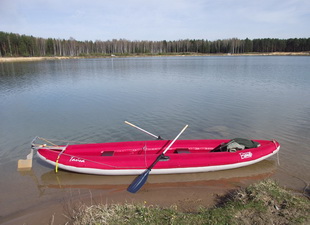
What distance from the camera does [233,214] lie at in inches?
177

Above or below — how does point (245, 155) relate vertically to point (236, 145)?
below

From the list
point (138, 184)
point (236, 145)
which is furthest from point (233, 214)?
point (236, 145)

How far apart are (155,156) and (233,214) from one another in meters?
3.20

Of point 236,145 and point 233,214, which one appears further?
point 236,145

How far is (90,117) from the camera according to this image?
1346cm

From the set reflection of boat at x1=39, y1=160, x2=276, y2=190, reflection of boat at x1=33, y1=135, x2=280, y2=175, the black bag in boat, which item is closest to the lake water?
reflection of boat at x1=39, y1=160, x2=276, y2=190

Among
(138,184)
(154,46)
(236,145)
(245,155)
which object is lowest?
(138,184)

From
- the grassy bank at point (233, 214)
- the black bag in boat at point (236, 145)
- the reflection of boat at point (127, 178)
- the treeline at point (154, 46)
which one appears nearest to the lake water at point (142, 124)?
the reflection of boat at point (127, 178)

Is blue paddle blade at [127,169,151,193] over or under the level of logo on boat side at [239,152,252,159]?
under

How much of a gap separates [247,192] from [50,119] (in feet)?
37.0

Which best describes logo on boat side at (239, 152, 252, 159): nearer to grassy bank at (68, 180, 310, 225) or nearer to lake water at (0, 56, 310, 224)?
lake water at (0, 56, 310, 224)

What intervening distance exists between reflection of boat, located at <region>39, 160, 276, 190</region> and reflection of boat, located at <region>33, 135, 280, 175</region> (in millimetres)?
212

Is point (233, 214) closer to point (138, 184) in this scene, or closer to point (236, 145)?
point (138, 184)

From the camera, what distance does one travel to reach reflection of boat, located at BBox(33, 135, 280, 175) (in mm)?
7145
